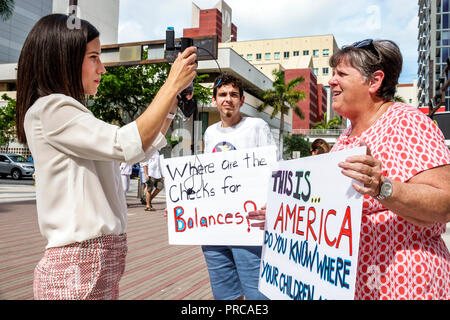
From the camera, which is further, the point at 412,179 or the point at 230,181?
the point at 230,181

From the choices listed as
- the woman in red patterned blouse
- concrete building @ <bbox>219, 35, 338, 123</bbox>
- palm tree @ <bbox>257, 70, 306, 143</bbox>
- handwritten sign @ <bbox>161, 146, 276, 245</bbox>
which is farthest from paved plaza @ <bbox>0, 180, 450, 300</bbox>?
concrete building @ <bbox>219, 35, 338, 123</bbox>

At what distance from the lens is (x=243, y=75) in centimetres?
4044

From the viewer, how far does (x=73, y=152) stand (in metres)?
1.50

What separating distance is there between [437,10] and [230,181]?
Result: 72.7 m

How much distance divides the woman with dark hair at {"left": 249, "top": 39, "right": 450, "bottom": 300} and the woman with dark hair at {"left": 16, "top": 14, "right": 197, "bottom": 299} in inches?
31.8

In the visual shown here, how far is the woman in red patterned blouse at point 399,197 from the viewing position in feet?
4.69

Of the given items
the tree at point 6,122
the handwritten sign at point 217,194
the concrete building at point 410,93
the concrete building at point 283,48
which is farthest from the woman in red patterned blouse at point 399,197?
the concrete building at point 410,93

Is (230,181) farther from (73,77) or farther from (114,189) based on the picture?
(73,77)

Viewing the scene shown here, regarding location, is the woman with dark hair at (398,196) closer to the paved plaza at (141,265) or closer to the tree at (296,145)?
the paved plaza at (141,265)

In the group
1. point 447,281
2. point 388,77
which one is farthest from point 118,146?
point 447,281

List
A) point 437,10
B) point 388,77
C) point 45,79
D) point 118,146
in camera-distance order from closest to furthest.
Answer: point 118,146 < point 45,79 < point 388,77 < point 437,10

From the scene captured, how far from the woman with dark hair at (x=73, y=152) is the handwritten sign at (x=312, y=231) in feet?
2.37

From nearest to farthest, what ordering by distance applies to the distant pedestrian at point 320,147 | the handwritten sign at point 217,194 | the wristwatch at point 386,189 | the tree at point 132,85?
1. the wristwatch at point 386,189
2. the handwritten sign at point 217,194
3. the distant pedestrian at point 320,147
4. the tree at point 132,85

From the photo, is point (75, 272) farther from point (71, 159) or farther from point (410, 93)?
point (410, 93)
